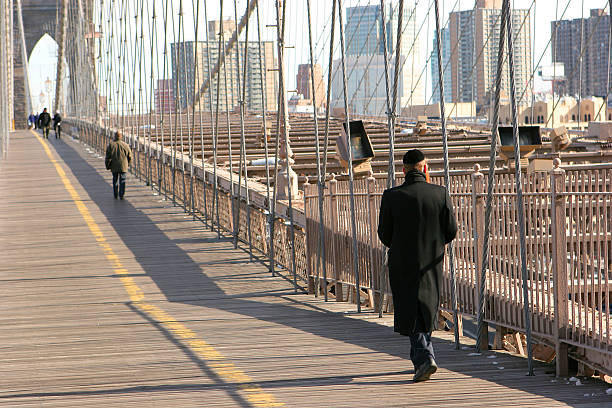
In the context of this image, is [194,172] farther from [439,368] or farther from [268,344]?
[439,368]

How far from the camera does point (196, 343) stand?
293 inches

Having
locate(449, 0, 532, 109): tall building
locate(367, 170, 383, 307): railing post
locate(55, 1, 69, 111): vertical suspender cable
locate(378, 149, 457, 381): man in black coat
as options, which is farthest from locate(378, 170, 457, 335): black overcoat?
locate(55, 1, 69, 111): vertical suspender cable

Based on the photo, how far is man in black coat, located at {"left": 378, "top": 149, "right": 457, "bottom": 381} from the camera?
583 centimetres

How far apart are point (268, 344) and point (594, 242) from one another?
2685mm

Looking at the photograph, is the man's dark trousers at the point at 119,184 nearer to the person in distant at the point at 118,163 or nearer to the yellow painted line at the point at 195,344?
the person in distant at the point at 118,163

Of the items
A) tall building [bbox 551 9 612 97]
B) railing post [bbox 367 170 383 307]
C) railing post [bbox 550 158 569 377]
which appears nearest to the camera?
railing post [bbox 550 158 569 377]

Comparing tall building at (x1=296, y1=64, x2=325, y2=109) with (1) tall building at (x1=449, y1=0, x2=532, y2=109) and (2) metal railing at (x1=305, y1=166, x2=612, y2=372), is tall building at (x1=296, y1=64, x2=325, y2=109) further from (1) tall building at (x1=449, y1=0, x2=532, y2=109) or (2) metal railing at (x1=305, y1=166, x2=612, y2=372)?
(2) metal railing at (x1=305, y1=166, x2=612, y2=372)

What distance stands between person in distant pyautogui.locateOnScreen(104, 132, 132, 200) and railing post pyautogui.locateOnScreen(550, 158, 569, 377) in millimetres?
15194

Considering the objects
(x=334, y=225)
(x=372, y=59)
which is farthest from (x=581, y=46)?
(x=372, y=59)

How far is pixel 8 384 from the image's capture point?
613 centimetres

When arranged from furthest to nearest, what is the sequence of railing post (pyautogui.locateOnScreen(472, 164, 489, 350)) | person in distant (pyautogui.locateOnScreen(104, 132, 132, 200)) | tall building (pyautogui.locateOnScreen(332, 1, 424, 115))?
tall building (pyautogui.locateOnScreen(332, 1, 424, 115)) → person in distant (pyautogui.locateOnScreen(104, 132, 132, 200)) → railing post (pyautogui.locateOnScreen(472, 164, 489, 350))

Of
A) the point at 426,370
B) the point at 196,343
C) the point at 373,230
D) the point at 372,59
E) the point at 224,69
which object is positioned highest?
the point at 372,59

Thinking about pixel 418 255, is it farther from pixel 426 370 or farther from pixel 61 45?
pixel 61 45

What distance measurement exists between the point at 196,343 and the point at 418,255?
2305mm
